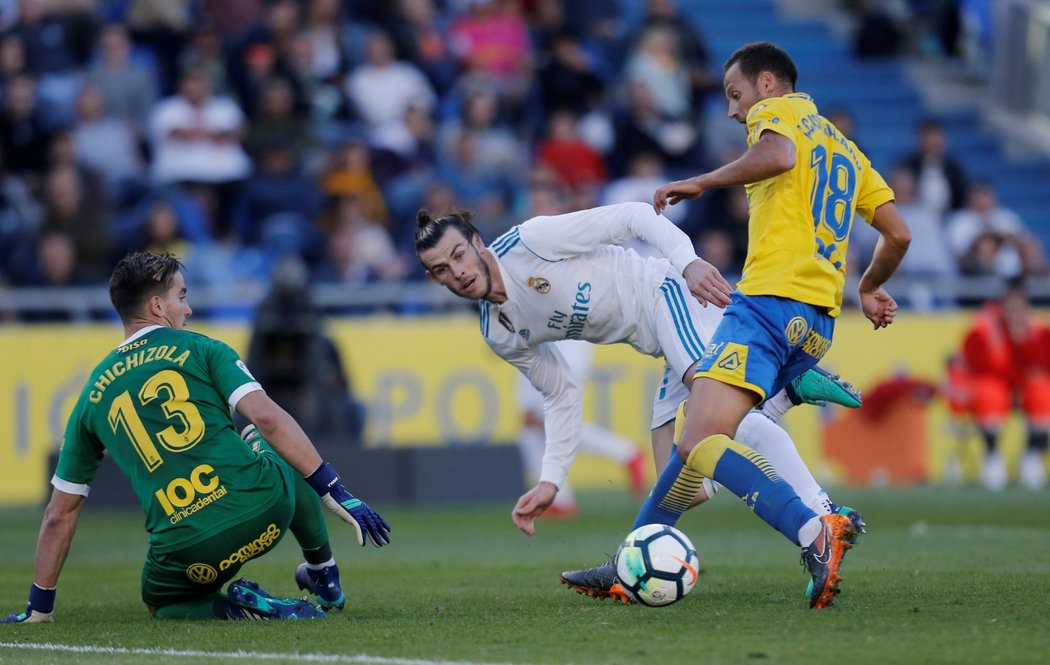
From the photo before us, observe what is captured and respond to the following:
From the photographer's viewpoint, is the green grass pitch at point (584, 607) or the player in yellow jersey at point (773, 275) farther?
the player in yellow jersey at point (773, 275)

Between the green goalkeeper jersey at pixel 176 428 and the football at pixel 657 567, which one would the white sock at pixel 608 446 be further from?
the green goalkeeper jersey at pixel 176 428

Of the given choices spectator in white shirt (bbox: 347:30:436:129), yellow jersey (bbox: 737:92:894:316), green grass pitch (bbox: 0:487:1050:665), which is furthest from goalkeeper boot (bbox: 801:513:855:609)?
spectator in white shirt (bbox: 347:30:436:129)

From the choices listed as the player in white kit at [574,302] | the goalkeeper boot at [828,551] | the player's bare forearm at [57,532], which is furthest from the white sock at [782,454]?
the player's bare forearm at [57,532]

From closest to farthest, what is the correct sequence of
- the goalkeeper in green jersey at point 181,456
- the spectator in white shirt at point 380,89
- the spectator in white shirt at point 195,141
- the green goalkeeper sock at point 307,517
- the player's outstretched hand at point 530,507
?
1. the goalkeeper in green jersey at point 181,456
2. the green goalkeeper sock at point 307,517
3. the player's outstretched hand at point 530,507
4. the spectator in white shirt at point 195,141
5. the spectator in white shirt at point 380,89

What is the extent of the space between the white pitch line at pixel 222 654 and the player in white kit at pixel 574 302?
1748 mm

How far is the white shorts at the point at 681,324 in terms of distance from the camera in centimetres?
738

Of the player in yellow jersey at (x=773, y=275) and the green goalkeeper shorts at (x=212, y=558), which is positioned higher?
the player in yellow jersey at (x=773, y=275)

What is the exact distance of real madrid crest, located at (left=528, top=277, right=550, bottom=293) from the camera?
736 centimetres

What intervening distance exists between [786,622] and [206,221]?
11.7 m

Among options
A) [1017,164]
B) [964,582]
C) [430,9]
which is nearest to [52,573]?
[964,582]

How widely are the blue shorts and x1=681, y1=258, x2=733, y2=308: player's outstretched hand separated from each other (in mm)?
57

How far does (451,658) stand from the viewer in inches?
214

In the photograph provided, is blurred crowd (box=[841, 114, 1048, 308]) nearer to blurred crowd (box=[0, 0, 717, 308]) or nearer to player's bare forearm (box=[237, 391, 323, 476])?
blurred crowd (box=[0, 0, 717, 308])

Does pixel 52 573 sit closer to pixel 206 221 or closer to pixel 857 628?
pixel 857 628
